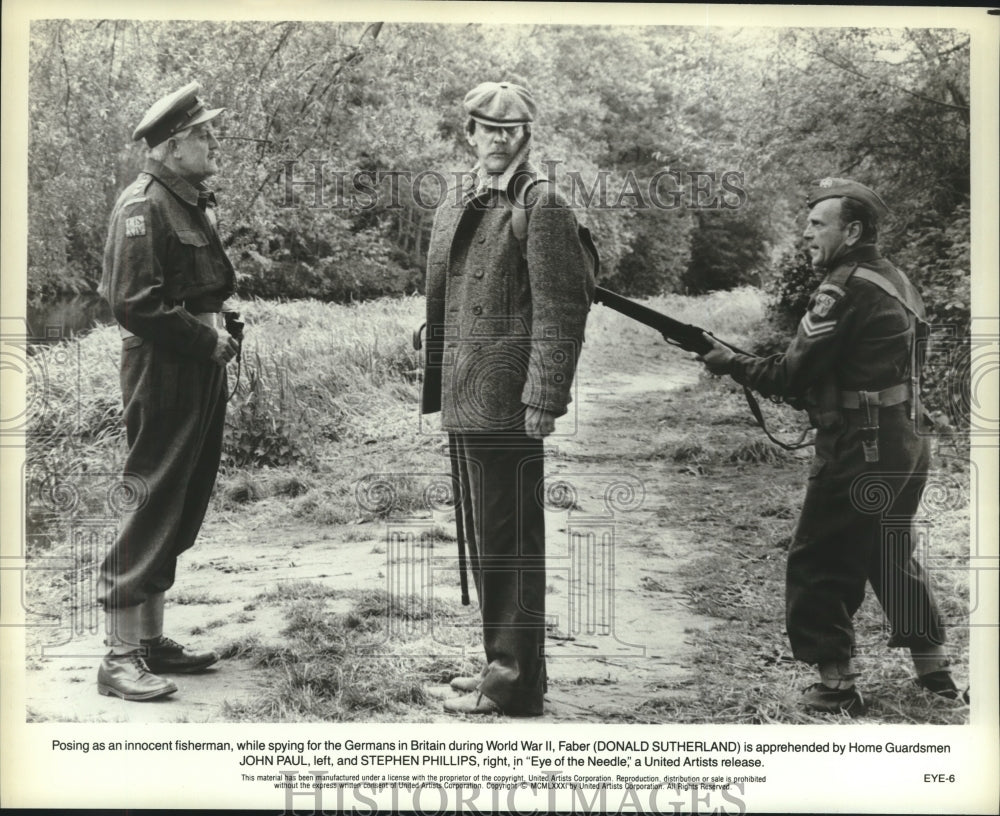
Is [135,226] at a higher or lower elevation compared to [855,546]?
higher

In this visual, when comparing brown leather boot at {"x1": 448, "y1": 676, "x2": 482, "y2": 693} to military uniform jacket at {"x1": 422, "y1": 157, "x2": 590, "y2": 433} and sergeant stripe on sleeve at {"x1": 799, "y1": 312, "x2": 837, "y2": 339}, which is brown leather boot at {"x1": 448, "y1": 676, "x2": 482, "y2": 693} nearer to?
military uniform jacket at {"x1": 422, "y1": 157, "x2": 590, "y2": 433}

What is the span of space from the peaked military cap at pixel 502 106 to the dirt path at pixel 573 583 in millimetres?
1117

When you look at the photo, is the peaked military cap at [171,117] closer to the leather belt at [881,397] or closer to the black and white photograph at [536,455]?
the black and white photograph at [536,455]

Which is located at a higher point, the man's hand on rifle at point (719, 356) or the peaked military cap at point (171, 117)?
the peaked military cap at point (171, 117)

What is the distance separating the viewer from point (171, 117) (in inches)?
210

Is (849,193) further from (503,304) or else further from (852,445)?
(503,304)

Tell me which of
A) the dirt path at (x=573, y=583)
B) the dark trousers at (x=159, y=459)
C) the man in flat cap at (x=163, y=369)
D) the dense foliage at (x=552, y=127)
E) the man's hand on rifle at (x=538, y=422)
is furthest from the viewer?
the dense foliage at (x=552, y=127)

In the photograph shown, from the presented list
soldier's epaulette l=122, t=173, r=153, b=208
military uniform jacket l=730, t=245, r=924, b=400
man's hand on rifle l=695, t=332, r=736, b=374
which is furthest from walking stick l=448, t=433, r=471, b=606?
soldier's epaulette l=122, t=173, r=153, b=208

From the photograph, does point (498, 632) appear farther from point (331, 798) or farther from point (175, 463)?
point (175, 463)

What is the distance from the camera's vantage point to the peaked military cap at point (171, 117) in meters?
5.30

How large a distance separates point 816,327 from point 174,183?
2.88 metres

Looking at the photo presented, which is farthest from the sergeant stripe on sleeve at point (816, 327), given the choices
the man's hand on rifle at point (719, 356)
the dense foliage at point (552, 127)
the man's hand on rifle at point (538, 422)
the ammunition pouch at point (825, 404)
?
the man's hand on rifle at point (538, 422)

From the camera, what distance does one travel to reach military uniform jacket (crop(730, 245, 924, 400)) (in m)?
5.12

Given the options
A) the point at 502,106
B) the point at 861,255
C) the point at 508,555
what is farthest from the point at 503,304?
the point at 861,255
